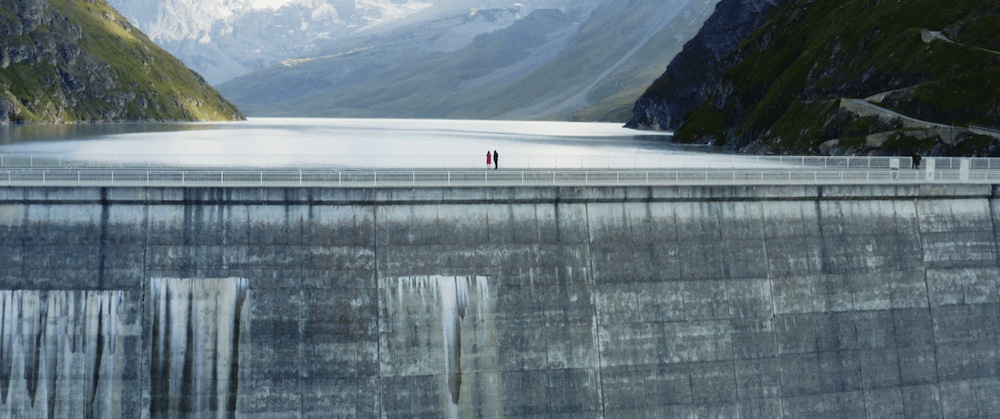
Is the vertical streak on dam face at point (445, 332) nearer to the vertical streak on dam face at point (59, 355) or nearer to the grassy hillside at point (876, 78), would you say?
the vertical streak on dam face at point (59, 355)

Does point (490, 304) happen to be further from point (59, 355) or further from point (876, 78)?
point (876, 78)

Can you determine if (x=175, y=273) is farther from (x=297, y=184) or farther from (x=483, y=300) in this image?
(x=483, y=300)

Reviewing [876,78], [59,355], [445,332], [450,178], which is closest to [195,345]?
[59,355]

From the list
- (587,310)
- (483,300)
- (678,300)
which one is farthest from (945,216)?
(483,300)

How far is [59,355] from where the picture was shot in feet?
122

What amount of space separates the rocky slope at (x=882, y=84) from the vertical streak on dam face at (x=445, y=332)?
71.7 metres

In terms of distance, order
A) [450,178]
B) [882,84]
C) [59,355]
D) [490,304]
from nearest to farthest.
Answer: [59,355] → [490,304] → [450,178] → [882,84]

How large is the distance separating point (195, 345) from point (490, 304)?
1095 centimetres

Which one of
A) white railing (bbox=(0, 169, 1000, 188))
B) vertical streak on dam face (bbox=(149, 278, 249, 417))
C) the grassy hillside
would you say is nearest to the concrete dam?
vertical streak on dam face (bbox=(149, 278, 249, 417))

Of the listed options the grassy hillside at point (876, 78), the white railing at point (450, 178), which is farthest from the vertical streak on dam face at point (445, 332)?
the grassy hillside at point (876, 78)

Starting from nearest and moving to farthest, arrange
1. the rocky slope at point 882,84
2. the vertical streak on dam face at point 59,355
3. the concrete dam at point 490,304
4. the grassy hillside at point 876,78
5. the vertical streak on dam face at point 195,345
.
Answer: the vertical streak on dam face at point 59,355, the vertical streak on dam face at point 195,345, the concrete dam at point 490,304, the rocky slope at point 882,84, the grassy hillside at point 876,78

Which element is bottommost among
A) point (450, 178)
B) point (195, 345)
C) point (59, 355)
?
point (59, 355)

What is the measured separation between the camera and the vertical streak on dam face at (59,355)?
121 feet

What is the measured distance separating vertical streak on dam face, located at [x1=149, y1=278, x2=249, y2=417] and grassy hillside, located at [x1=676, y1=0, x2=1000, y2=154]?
79594 millimetres
